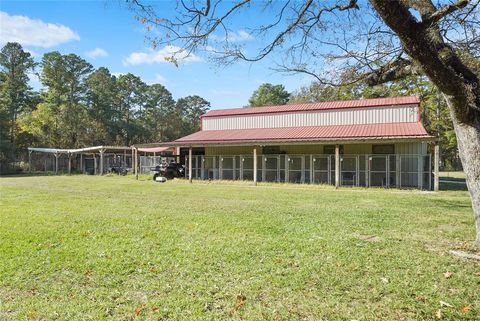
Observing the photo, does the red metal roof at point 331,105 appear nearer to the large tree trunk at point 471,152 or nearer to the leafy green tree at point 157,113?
the large tree trunk at point 471,152

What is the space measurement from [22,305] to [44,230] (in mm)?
4003

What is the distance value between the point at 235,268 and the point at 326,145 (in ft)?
65.9

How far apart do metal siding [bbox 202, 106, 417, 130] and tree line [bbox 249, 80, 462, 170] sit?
135cm

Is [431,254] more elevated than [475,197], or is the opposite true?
[475,197]

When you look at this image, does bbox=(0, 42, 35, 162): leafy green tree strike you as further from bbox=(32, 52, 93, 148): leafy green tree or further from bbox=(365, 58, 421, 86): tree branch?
bbox=(365, 58, 421, 86): tree branch

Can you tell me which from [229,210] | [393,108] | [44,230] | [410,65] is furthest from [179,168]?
[410,65]

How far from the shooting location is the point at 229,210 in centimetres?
1091

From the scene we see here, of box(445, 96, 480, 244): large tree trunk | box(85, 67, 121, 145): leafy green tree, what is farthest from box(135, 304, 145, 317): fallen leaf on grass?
box(85, 67, 121, 145): leafy green tree

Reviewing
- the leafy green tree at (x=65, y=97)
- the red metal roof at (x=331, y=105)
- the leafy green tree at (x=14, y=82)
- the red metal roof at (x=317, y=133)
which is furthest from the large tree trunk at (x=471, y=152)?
the leafy green tree at (x=65, y=97)

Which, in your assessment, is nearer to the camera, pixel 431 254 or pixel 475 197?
pixel 431 254

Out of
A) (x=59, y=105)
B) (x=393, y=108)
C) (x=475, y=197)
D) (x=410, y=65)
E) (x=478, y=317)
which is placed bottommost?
(x=478, y=317)

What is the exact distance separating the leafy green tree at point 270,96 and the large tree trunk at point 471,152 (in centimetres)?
5987

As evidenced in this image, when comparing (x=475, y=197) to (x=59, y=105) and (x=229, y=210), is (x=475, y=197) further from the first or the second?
(x=59, y=105)

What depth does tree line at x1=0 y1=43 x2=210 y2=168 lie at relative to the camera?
46188 millimetres
